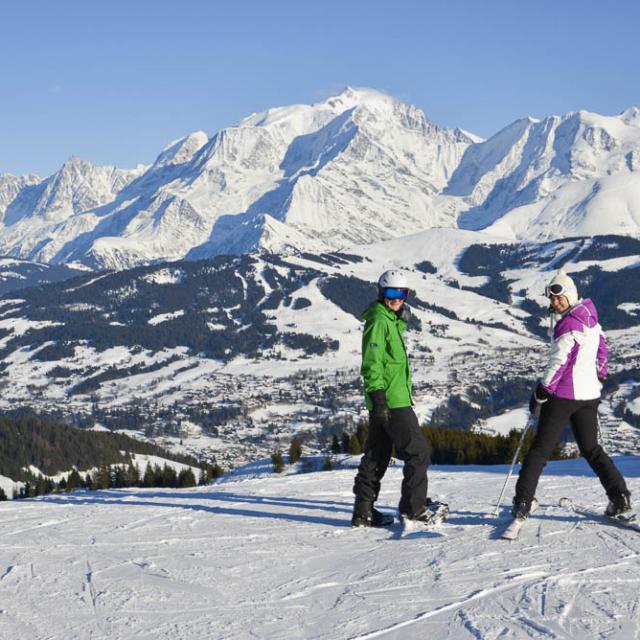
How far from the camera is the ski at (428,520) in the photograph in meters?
9.28

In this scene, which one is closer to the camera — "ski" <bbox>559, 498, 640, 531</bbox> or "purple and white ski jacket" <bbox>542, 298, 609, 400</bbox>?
"purple and white ski jacket" <bbox>542, 298, 609, 400</bbox>

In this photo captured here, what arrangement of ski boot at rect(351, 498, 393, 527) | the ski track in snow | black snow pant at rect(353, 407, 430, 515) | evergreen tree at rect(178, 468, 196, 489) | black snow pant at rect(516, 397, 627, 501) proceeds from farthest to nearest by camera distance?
evergreen tree at rect(178, 468, 196, 489), ski boot at rect(351, 498, 393, 527), black snow pant at rect(353, 407, 430, 515), black snow pant at rect(516, 397, 627, 501), the ski track in snow

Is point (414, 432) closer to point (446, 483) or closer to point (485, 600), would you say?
point (485, 600)

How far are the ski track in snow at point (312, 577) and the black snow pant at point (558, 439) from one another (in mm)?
495

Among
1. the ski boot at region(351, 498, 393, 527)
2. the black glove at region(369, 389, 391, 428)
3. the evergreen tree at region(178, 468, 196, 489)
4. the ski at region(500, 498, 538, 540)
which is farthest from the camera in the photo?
the evergreen tree at region(178, 468, 196, 489)

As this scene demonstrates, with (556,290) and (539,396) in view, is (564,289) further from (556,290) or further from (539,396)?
(539,396)

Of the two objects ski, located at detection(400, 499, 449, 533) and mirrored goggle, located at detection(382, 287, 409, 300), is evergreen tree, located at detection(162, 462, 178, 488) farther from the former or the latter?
mirrored goggle, located at detection(382, 287, 409, 300)

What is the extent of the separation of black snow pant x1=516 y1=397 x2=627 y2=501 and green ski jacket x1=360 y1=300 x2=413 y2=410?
1.46 m

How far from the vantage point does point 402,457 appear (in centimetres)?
934

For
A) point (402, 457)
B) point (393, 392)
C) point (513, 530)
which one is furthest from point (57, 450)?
point (513, 530)

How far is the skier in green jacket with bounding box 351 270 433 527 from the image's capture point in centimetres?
905

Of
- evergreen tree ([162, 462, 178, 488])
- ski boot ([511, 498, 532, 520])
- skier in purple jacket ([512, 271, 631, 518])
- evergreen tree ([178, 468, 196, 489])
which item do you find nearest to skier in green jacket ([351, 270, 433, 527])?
ski boot ([511, 498, 532, 520])

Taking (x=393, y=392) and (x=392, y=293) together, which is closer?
(x=393, y=392)

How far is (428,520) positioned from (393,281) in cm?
276
